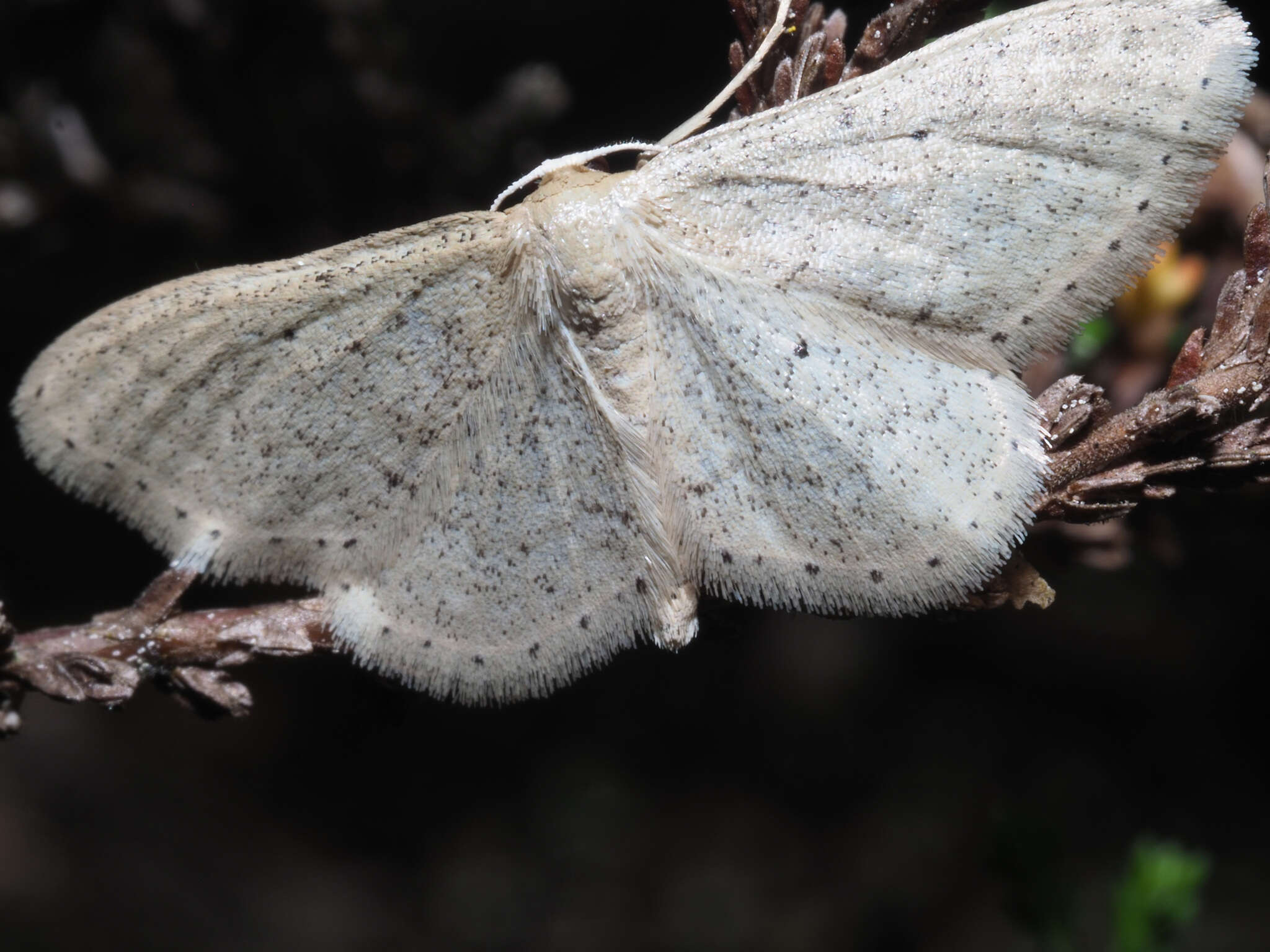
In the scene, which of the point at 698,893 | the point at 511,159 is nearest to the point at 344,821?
the point at 698,893

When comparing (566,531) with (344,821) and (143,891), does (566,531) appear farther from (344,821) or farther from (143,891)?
(143,891)

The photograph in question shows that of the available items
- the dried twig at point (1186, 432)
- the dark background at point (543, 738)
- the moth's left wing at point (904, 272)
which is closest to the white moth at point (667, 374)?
the moth's left wing at point (904, 272)

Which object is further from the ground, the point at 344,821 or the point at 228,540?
the point at 228,540

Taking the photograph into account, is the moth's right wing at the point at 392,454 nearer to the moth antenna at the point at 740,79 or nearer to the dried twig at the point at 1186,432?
the moth antenna at the point at 740,79

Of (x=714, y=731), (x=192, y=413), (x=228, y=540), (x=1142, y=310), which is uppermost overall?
(x=192, y=413)

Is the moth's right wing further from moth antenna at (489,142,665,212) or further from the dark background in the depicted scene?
the dark background

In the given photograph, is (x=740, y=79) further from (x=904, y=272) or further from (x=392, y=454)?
(x=392, y=454)

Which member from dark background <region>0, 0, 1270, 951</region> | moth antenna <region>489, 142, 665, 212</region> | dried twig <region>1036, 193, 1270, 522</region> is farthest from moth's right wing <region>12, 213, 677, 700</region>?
dark background <region>0, 0, 1270, 951</region>

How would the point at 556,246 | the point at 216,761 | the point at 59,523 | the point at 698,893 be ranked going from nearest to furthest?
the point at 556,246, the point at 59,523, the point at 216,761, the point at 698,893
